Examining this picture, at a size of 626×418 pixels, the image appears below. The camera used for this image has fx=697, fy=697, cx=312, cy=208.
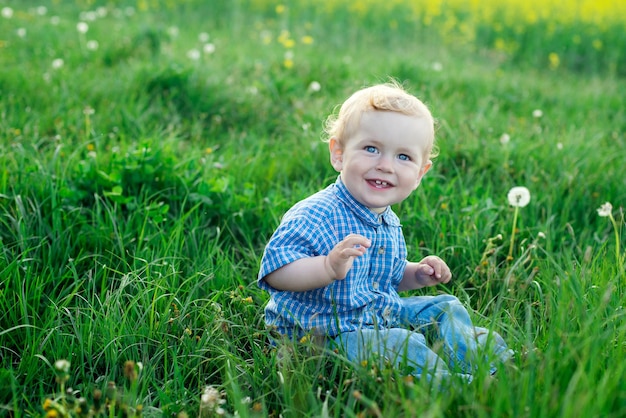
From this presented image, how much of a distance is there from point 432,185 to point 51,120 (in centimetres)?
229

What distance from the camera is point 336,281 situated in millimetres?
2221

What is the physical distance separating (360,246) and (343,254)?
142mm

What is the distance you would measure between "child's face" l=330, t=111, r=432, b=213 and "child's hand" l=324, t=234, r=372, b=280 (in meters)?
0.30

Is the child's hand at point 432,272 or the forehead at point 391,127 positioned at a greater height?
the forehead at point 391,127

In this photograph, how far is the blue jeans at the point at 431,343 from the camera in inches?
73.4

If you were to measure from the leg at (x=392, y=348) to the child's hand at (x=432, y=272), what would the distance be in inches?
12.6

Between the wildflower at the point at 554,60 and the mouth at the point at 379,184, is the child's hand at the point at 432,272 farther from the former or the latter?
the wildflower at the point at 554,60

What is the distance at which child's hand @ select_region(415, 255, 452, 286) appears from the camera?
2402 mm

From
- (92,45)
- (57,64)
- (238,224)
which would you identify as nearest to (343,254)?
(238,224)

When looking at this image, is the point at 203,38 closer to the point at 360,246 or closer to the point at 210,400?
the point at 360,246

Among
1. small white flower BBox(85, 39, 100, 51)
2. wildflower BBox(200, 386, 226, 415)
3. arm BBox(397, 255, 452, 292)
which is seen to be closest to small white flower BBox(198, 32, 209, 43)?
small white flower BBox(85, 39, 100, 51)

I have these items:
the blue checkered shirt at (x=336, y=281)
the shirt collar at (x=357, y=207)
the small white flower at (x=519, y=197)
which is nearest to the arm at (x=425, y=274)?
the blue checkered shirt at (x=336, y=281)

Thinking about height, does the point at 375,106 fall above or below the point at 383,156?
above

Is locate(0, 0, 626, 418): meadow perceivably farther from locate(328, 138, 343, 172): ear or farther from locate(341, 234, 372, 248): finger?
locate(328, 138, 343, 172): ear
